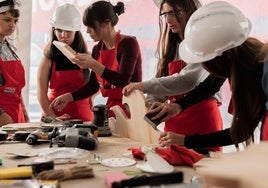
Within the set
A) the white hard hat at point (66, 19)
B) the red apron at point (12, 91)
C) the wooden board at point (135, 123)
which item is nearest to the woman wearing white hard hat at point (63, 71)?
the white hard hat at point (66, 19)

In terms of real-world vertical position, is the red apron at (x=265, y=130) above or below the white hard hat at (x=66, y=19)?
below

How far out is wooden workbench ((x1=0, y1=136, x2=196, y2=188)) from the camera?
0.93 meters

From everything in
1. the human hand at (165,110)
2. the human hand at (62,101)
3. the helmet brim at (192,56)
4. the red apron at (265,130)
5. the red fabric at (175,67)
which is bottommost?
the human hand at (62,101)

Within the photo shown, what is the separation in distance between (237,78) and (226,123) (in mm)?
1128

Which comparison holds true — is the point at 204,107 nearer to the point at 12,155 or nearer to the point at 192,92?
the point at 192,92

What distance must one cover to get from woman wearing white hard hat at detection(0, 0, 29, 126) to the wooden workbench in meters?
0.92

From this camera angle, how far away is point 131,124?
1.66m

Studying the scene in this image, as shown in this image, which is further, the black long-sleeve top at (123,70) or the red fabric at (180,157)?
the black long-sleeve top at (123,70)

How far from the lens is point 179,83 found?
1.64 m

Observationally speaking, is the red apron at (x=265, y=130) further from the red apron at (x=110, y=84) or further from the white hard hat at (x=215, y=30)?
the red apron at (x=110, y=84)

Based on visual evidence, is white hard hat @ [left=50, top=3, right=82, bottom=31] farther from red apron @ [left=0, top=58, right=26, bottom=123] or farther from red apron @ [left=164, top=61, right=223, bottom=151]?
red apron @ [left=164, top=61, right=223, bottom=151]

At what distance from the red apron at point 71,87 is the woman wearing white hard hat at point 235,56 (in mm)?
1303

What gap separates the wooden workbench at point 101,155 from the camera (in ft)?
3.06

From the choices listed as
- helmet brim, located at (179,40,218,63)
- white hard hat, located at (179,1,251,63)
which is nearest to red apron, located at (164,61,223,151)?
helmet brim, located at (179,40,218,63)
